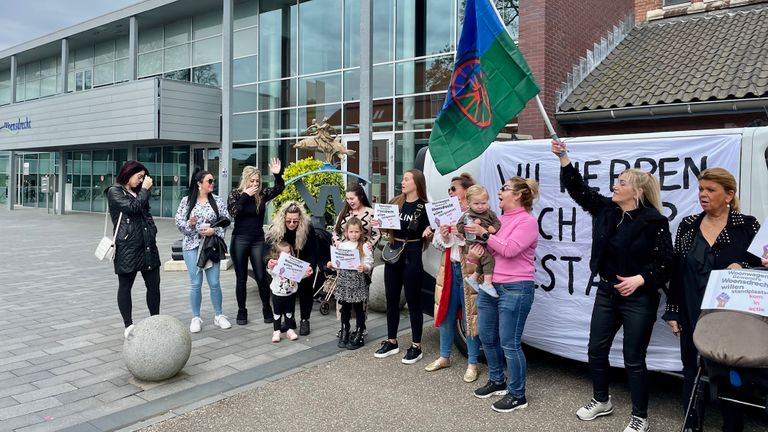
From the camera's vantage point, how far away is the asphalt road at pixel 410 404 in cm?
404

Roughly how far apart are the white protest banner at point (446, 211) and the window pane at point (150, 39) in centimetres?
2302

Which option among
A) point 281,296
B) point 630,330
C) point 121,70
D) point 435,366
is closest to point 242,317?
point 281,296

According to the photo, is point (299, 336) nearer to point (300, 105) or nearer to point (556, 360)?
point (556, 360)

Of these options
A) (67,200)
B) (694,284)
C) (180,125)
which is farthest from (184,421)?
(67,200)

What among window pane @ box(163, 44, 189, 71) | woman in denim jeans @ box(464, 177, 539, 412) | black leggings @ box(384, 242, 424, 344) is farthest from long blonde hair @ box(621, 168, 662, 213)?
window pane @ box(163, 44, 189, 71)

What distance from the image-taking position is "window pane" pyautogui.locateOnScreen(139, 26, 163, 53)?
24.4 metres

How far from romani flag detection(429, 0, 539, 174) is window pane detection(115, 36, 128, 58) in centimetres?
2527

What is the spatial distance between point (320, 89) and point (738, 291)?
16.6m

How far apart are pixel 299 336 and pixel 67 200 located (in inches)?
1160

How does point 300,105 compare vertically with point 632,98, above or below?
above

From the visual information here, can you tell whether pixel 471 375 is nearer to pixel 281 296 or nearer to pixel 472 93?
pixel 281 296

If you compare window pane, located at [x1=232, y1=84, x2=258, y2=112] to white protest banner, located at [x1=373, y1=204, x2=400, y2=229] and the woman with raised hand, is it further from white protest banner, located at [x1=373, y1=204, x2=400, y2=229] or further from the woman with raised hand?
the woman with raised hand

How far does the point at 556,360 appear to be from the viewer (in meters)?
5.45

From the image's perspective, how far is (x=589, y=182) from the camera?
4574 millimetres
